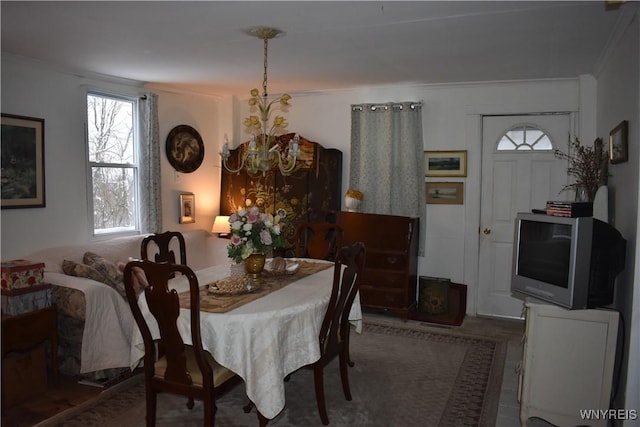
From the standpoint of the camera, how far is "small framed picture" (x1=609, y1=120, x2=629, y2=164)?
288cm

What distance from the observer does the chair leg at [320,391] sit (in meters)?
2.72

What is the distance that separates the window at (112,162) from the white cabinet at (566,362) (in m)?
3.87

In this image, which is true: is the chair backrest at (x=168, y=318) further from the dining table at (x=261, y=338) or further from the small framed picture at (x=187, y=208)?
the small framed picture at (x=187, y=208)

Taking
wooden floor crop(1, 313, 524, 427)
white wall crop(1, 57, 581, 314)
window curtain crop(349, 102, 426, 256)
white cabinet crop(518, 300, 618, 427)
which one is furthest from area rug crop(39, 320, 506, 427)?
A: window curtain crop(349, 102, 426, 256)

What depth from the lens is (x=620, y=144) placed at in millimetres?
2994

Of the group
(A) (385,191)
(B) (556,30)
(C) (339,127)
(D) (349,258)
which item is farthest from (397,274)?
(B) (556,30)

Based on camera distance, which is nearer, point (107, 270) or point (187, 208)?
point (107, 270)

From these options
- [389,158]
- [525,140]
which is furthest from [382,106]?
[525,140]

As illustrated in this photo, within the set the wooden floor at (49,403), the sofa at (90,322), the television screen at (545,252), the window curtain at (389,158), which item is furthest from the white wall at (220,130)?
the television screen at (545,252)

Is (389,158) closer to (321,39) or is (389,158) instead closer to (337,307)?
(321,39)

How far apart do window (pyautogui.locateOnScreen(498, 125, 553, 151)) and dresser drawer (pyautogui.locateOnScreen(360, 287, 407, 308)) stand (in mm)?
1821

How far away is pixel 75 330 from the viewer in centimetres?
337

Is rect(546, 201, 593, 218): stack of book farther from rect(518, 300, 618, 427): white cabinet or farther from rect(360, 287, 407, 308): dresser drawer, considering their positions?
rect(360, 287, 407, 308): dresser drawer

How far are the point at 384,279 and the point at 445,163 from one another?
1384 mm
